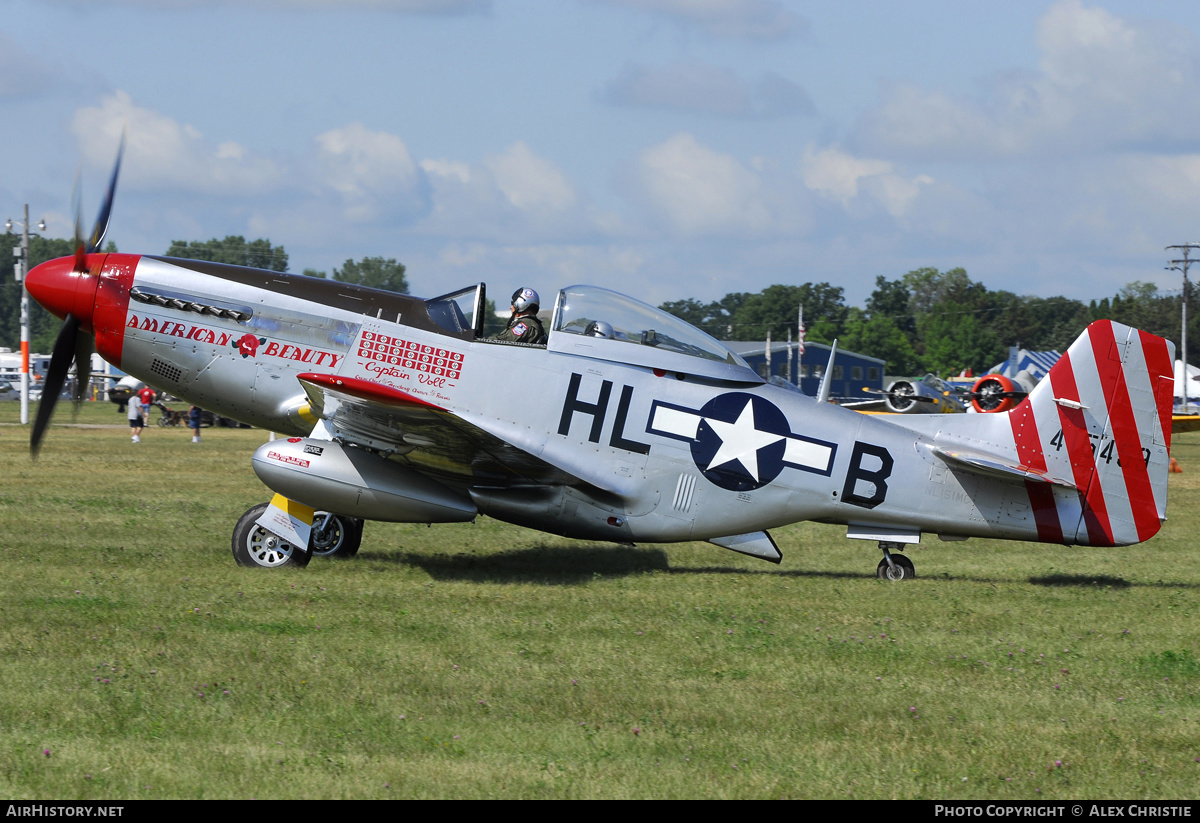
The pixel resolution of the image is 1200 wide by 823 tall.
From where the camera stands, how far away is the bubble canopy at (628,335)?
9.44 meters

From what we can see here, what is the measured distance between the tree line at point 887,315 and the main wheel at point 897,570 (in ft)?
333

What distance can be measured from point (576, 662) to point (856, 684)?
5.50ft

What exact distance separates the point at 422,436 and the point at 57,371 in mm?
3635

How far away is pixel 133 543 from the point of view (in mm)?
11078

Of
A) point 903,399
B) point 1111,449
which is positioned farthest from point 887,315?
point 1111,449

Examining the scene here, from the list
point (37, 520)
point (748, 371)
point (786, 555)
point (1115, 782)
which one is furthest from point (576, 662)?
point (37, 520)

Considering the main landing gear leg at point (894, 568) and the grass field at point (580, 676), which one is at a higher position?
the main landing gear leg at point (894, 568)

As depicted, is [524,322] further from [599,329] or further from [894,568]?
[894,568]

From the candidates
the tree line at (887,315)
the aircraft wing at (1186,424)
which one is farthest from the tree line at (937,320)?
the aircraft wing at (1186,424)

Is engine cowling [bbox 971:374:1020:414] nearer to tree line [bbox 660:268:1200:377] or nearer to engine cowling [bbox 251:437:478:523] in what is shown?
engine cowling [bbox 251:437:478:523]

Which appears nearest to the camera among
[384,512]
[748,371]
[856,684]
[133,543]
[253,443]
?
[856,684]

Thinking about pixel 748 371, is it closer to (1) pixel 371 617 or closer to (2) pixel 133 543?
(1) pixel 371 617

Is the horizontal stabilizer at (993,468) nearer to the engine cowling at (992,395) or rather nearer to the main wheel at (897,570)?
the main wheel at (897,570)

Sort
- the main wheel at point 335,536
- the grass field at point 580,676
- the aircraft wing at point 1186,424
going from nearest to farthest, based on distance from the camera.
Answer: the grass field at point 580,676 → the main wheel at point 335,536 → the aircraft wing at point 1186,424
